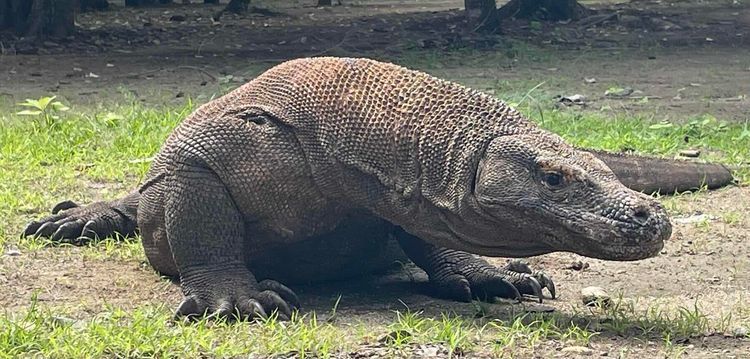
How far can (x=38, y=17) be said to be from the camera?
12.4 m

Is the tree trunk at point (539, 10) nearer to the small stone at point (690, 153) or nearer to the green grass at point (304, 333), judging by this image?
the small stone at point (690, 153)

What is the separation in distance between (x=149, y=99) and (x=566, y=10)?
6.74m

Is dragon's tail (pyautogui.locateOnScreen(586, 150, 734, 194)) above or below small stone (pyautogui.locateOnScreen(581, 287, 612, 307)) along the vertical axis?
below

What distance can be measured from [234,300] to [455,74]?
6816 mm

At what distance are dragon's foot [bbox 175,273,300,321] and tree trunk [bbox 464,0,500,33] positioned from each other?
947cm

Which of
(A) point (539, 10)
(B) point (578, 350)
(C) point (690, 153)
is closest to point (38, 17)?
(A) point (539, 10)

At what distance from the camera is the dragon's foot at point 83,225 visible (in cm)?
470

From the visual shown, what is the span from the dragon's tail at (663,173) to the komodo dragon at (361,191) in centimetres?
163

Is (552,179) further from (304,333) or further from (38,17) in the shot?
(38,17)

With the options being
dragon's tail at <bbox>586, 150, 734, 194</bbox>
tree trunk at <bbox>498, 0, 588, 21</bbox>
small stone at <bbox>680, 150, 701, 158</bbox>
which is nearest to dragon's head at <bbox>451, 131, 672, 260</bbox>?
dragon's tail at <bbox>586, 150, 734, 194</bbox>

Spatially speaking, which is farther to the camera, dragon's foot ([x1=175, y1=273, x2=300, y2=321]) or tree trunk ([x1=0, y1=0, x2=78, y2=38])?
tree trunk ([x1=0, y1=0, x2=78, y2=38])

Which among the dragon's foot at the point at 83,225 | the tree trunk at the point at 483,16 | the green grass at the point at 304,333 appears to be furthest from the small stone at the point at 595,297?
the tree trunk at the point at 483,16

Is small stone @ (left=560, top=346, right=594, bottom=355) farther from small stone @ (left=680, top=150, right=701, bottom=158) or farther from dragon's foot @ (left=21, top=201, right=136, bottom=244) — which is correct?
small stone @ (left=680, top=150, right=701, bottom=158)

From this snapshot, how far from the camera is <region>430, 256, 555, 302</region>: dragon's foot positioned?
3973mm
